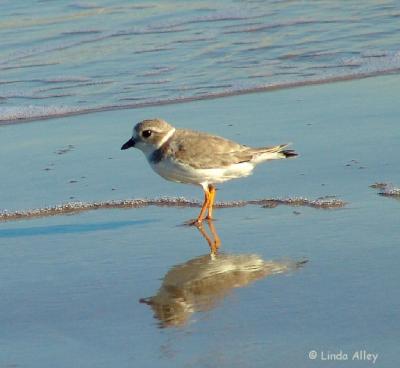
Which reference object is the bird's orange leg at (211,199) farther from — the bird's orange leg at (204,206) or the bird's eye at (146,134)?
the bird's eye at (146,134)

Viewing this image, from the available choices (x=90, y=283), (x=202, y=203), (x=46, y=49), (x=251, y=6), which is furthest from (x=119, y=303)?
(x=251, y=6)

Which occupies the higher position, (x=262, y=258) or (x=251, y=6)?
(x=251, y=6)

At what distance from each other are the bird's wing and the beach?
0.31 m

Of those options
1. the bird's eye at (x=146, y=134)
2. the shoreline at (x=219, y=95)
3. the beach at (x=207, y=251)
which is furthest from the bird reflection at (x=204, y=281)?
the shoreline at (x=219, y=95)

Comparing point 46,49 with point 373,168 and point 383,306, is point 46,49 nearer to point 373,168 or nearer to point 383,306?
point 373,168

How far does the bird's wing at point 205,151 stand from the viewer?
7.07 meters

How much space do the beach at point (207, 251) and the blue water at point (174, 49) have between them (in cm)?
127

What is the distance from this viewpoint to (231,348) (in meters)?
4.68

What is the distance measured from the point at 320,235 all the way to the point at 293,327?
1486 millimetres

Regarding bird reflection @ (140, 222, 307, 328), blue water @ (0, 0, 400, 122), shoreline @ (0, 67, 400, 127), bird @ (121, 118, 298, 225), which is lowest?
bird reflection @ (140, 222, 307, 328)

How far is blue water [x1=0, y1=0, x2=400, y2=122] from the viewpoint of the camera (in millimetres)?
11047

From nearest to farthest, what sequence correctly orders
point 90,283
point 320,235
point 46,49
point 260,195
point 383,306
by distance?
1. point 383,306
2. point 90,283
3. point 320,235
4. point 260,195
5. point 46,49

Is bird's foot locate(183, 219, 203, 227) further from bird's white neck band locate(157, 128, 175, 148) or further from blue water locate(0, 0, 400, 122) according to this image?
blue water locate(0, 0, 400, 122)

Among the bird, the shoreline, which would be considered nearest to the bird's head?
the bird
